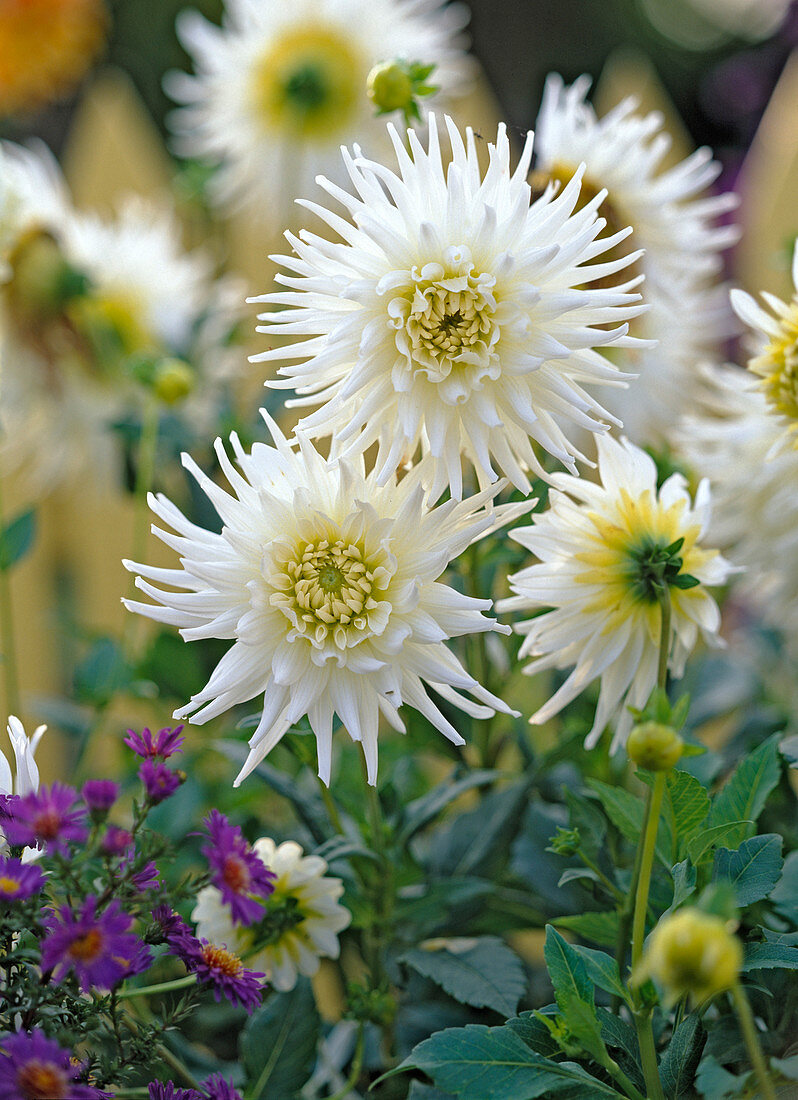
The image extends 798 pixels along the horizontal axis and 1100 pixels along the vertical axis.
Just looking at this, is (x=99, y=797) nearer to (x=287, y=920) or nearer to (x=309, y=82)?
(x=287, y=920)

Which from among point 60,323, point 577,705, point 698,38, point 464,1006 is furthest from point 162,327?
point 698,38

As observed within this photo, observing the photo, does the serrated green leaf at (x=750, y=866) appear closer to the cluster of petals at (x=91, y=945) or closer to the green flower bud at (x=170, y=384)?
the cluster of petals at (x=91, y=945)

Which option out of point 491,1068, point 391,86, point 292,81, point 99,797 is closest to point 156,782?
point 99,797

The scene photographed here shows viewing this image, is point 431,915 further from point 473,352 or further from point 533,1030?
point 473,352

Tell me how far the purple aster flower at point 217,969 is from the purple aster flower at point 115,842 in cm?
4

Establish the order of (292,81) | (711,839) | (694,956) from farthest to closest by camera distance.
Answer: (292,81) → (711,839) → (694,956)

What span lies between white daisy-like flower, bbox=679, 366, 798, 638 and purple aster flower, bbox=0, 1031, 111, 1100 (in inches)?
13.7

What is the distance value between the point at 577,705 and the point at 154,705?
0.26 meters

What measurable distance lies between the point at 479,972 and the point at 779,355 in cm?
25

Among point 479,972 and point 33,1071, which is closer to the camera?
point 33,1071

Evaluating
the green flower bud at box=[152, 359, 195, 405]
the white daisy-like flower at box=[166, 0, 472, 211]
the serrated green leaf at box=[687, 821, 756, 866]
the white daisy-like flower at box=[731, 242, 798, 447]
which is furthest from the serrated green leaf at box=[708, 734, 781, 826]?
the white daisy-like flower at box=[166, 0, 472, 211]

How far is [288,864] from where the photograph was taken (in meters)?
0.37

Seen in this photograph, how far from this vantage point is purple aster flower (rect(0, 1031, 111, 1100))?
0.25 meters

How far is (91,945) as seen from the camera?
0.85ft
